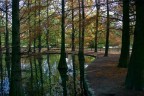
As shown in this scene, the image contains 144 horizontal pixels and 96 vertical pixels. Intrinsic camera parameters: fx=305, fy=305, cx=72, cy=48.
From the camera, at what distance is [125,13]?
21328mm

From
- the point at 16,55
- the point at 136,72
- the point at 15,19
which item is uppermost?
the point at 15,19

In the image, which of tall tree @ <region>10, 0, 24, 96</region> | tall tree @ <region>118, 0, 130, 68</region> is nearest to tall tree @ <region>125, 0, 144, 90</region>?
tall tree @ <region>10, 0, 24, 96</region>

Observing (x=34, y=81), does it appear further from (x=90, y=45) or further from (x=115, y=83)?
(x=90, y=45)

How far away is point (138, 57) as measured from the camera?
13477mm

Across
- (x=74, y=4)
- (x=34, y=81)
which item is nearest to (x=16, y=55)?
(x=34, y=81)

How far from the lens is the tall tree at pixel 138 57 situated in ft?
43.4

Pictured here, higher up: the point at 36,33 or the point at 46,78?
the point at 36,33

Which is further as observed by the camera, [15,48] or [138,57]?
[138,57]

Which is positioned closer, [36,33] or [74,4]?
[36,33]

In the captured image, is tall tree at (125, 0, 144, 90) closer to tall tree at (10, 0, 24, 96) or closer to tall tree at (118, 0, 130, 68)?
tall tree at (10, 0, 24, 96)

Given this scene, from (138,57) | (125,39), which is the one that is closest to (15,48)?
(138,57)

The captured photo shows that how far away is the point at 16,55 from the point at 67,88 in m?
5.98

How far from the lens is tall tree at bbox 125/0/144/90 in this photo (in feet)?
43.4

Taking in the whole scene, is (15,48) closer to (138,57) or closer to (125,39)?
(138,57)
